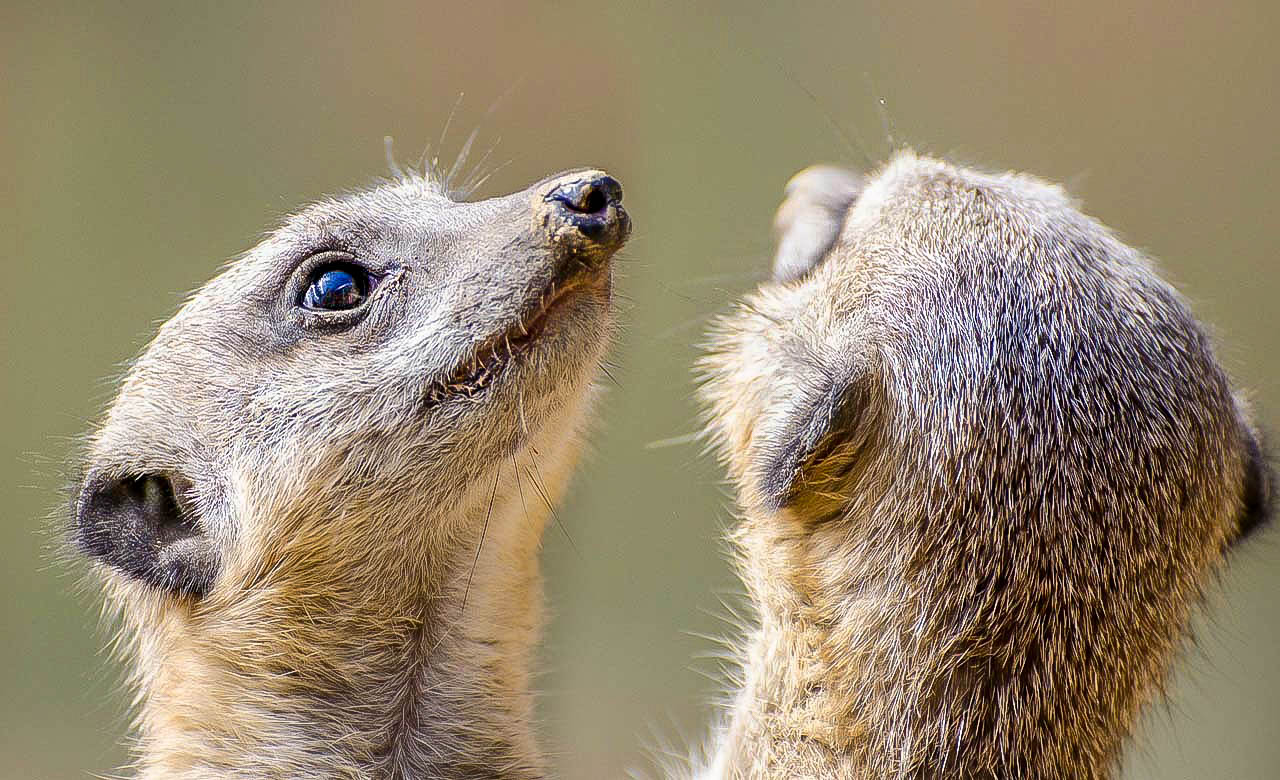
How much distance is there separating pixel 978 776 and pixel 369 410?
92cm

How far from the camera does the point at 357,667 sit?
1.76 meters

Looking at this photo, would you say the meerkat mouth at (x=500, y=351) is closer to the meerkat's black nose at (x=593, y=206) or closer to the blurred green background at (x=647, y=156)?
the meerkat's black nose at (x=593, y=206)

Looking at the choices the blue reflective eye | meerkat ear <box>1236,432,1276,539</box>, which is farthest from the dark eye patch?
meerkat ear <box>1236,432,1276,539</box>

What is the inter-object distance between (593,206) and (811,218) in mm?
302

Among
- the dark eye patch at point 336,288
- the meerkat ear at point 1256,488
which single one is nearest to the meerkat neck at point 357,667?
the dark eye patch at point 336,288

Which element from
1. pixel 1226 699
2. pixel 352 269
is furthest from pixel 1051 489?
pixel 1226 699

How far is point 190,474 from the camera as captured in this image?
5.88 feet

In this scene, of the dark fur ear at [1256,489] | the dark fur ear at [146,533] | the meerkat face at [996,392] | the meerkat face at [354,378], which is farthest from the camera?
the dark fur ear at [146,533]

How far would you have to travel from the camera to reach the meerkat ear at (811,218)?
5.34 ft

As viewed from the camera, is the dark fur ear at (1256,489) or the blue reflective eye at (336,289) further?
the blue reflective eye at (336,289)

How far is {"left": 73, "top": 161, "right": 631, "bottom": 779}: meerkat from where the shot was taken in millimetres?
1676

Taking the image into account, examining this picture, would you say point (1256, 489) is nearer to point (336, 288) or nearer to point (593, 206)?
point (593, 206)

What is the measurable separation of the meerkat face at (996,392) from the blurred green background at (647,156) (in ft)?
5.72

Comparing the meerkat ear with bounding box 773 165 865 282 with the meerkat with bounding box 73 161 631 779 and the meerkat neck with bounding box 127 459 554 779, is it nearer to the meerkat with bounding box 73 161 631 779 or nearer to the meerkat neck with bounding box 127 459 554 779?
the meerkat with bounding box 73 161 631 779
